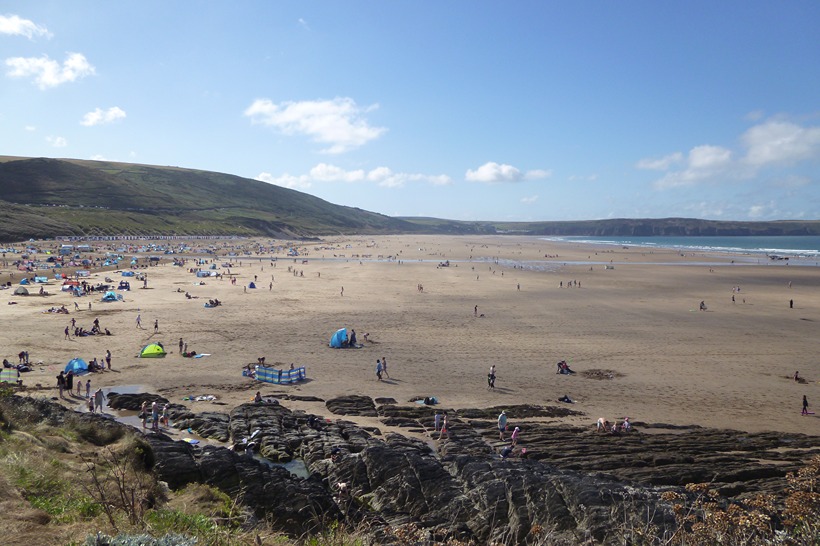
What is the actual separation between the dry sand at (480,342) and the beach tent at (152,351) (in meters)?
0.79

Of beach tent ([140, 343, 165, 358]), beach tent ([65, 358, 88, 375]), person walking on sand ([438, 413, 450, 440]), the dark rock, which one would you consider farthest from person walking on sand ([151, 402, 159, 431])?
beach tent ([140, 343, 165, 358])

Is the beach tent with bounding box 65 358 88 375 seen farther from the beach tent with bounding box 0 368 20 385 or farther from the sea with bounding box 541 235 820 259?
the sea with bounding box 541 235 820 259

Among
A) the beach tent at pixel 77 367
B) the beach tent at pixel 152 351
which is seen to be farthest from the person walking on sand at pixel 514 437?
the beach tent at pixel 77 367

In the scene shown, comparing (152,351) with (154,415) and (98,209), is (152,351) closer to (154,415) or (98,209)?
(154,415)

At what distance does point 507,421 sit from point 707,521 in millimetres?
12471

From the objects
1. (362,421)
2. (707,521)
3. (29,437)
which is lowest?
(362,421)

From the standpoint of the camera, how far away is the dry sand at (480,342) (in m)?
20.8

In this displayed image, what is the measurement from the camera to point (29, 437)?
11.1m

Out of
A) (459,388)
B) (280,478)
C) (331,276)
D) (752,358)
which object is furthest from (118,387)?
(331,276)

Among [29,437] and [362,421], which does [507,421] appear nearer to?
[362,421]

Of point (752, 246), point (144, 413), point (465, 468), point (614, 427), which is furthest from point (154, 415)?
point (752, 246)

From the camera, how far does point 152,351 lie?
24.8 m

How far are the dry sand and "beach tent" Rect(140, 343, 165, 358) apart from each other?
0.79 meters

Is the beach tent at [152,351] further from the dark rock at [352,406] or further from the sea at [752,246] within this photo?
the sea at [752,246]
